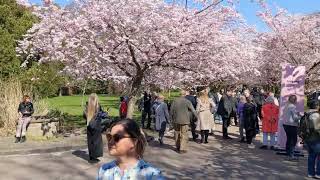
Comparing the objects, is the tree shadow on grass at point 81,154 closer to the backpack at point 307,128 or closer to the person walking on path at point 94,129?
the person walking on path at point 94,129

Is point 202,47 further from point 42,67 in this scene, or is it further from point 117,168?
point 42,67

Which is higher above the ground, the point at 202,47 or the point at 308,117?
the point at 202,47

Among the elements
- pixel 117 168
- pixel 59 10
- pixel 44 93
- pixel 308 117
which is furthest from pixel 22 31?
pixel 117 168

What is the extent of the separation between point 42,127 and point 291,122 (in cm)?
756

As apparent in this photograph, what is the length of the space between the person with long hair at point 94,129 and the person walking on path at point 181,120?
7.28 feet

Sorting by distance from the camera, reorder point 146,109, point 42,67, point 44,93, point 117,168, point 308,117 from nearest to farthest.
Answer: point 117,168
point 308,117
point 146,109
point 42,67
point 44,93

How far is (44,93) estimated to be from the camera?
103 feet

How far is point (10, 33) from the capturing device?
28.2m

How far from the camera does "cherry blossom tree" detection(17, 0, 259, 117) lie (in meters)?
14.4

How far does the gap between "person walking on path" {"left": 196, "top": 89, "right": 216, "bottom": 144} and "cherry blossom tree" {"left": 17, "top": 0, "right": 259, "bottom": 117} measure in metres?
0.94

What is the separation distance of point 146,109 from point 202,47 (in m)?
5.29

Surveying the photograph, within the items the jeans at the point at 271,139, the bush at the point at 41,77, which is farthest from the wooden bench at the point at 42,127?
the bush at the point at 41,77

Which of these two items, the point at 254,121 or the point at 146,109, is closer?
the point at 254,121

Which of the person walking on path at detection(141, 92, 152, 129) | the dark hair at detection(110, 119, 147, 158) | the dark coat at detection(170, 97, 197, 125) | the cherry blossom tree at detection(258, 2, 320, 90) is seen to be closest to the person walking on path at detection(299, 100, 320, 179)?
the dark coat at detection(170, 97, 197, 125)
